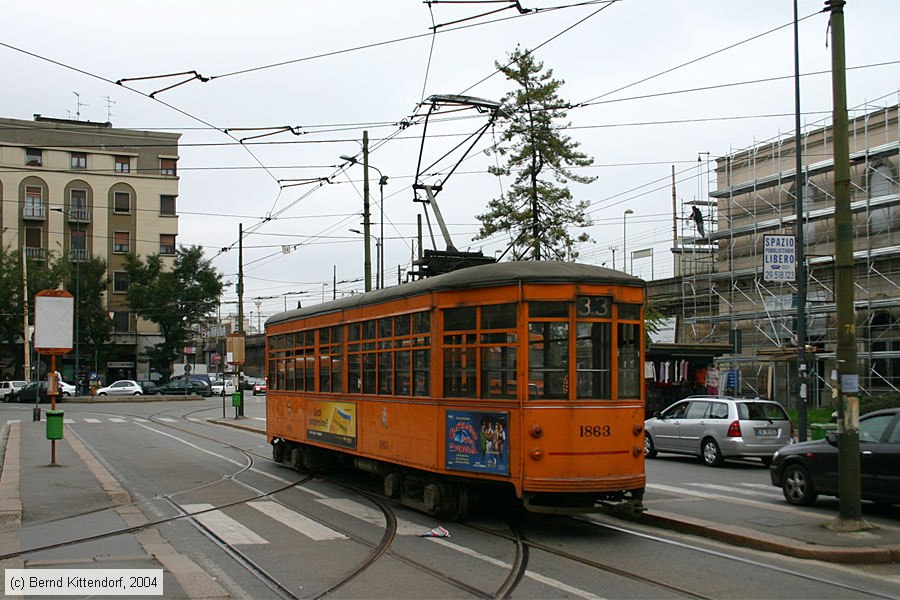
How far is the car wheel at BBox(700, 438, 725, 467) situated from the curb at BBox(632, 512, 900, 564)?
25.2 feet

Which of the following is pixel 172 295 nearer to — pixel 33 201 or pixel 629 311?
pixel 33 201

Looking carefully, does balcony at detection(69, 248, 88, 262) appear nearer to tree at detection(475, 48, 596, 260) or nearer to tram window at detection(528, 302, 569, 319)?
tree at detection(475, 48, 596, 260)

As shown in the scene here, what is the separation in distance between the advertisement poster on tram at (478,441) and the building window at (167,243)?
6182cm

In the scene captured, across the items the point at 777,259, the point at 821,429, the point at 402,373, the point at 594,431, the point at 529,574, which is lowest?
the point at 529,574

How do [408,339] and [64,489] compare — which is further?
[64,489]

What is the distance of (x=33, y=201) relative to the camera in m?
63.8

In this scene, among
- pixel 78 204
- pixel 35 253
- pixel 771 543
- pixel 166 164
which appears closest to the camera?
pixel 771 543

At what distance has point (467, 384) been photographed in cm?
1073

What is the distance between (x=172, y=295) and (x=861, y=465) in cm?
5867

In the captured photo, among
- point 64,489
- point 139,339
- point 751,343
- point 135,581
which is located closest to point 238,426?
point 64,489

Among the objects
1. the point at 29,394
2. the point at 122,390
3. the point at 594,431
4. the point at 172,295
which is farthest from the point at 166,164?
the point at 594,431

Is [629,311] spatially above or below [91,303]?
below

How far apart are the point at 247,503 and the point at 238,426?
62.1ft

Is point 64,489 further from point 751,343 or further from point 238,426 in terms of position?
point 751,343
